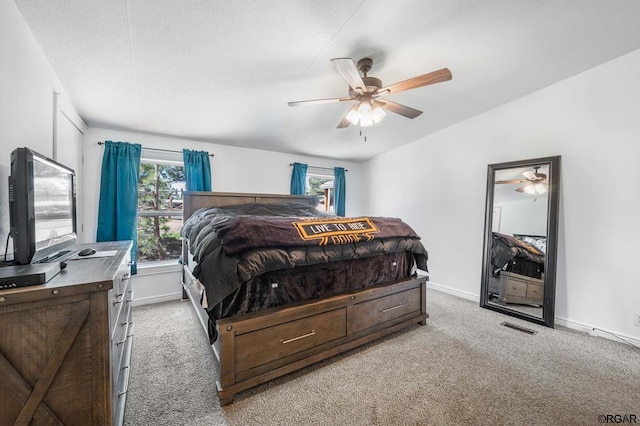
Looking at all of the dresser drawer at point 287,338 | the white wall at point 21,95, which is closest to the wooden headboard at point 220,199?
the white wall at point 21,95

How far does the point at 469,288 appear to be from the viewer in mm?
3395

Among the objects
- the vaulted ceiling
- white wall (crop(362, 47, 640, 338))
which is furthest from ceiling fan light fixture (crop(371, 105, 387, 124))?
white wall (crop(362, 47, 640, 338))

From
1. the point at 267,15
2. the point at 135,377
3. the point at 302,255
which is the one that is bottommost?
the point at 135,377

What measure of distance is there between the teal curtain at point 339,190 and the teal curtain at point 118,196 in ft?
10.3

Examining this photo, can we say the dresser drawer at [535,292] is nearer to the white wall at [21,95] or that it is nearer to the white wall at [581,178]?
the white wall at [581,178]

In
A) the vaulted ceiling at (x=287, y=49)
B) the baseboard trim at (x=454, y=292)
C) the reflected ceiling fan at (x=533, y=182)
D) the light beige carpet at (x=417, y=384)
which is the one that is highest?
the vaulted ceiling at (x=287, y=49)

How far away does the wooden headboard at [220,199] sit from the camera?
3.31 m

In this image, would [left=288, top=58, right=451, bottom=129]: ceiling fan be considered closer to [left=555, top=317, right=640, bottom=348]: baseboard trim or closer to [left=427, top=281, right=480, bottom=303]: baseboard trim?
[left=427, top=281, right=480, bottom=303]: baseboard trim

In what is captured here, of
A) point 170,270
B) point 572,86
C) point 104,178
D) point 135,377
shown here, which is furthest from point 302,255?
point 572,86

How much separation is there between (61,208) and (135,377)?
49.7 inches

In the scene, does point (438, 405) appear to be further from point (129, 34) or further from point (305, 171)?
point (305, 171)

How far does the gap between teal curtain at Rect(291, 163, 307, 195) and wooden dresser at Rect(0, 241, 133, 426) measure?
3.37 metres

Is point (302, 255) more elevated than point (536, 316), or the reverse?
point (302, 255)

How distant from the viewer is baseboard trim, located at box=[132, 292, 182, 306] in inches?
121
